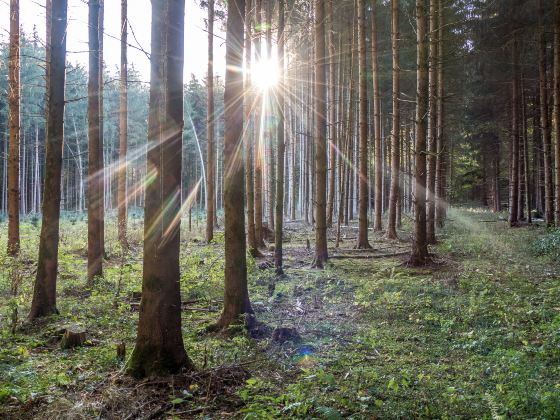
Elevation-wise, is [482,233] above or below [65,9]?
below

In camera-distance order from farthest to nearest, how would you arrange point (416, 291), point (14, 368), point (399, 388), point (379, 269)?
1. point (379, 269)
2. point (416, 291)
3. point (14, 368)
4. point (399, 388)

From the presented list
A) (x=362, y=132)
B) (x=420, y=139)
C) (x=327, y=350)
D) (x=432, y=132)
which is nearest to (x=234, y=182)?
(x=327, y=350)

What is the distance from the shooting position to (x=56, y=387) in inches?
178

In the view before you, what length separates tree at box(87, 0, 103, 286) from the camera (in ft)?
33.4

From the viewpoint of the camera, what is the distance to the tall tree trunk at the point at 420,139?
11.0 metres

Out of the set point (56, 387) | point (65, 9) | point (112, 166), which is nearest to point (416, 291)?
point (56, 387)

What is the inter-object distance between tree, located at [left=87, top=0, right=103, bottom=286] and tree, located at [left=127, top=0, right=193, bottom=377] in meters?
6.33

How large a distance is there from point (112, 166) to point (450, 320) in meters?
42.6

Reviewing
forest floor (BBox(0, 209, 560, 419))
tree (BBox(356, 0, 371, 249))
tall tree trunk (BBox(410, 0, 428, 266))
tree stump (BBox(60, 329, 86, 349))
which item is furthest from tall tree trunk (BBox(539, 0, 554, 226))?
tree stump (BBox(60, 329, 86, 349))

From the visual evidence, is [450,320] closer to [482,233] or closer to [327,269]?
[327,269]

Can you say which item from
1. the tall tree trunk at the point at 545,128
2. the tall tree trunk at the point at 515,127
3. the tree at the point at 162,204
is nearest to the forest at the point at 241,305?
the tree at the point at 162,204

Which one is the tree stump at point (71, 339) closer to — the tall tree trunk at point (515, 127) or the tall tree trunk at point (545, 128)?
the tall tree trunk at point (545, 128)

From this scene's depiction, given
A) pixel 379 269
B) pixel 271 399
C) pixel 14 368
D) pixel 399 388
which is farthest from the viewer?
pixel 379 269

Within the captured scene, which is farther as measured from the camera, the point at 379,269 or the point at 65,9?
the point at 379,269
